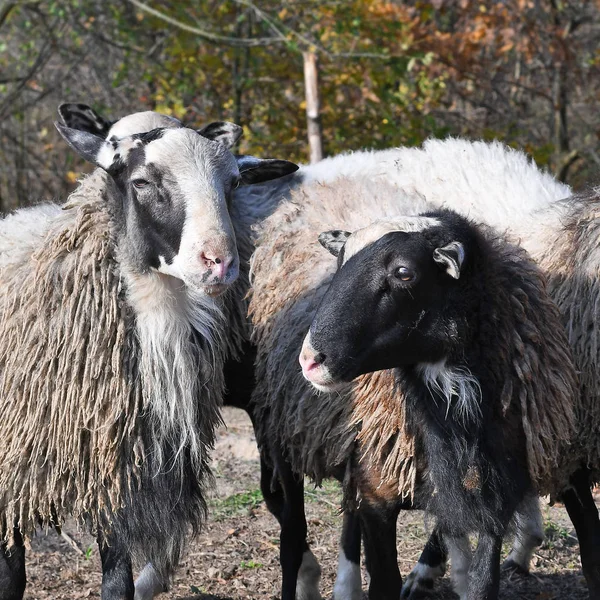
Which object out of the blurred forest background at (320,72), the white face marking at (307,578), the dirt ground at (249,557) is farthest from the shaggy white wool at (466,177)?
the blurred forest background at (320,72)

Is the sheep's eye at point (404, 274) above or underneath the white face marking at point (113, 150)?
underneath

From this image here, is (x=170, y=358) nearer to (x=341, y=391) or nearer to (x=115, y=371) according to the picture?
(x=115, y=371)

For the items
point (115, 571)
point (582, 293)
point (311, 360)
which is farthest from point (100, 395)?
point (582, 293)

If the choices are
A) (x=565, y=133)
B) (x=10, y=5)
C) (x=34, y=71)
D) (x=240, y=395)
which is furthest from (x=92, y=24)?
(x=240, y=395)

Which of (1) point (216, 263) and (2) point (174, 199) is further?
(2) point (174, 199)

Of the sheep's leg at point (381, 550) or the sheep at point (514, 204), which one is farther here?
the sheep at point (514, 204)

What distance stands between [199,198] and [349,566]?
2065 mm

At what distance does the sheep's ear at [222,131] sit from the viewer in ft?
14.7

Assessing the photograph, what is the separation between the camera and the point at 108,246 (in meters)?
4.02

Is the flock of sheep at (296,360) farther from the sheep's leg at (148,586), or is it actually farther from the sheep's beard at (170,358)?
the sheep's leg at (148,586)

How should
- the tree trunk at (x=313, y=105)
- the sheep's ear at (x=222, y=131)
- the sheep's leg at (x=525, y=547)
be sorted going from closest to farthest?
the sheep's ear at (x=222, y=131), the sheep's leg at (x=525, y=547), the tree trunk at (x=313, y=105)

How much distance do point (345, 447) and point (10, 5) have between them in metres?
7.03

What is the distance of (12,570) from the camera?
404 centimetres

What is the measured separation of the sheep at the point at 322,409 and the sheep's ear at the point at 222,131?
0.57 m
